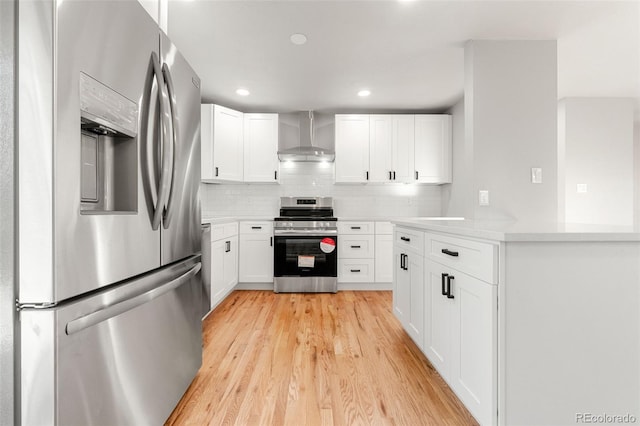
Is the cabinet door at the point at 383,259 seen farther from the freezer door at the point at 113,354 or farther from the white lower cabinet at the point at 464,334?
the freezer door at the point at 113,354

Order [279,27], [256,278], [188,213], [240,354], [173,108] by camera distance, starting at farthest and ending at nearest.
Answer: [256,278] < [279,27] < [240,354] < [188,213] < [173,108]

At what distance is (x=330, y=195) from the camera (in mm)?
4648

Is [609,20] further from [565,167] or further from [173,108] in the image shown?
[173,108]

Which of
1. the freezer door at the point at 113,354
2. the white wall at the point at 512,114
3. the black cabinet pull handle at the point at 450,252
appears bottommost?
the freezer door at the point at 113,354

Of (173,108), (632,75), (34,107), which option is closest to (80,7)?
(34,107)

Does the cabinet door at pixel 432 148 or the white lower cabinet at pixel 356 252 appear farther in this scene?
the cabinet door at pixel 432 148

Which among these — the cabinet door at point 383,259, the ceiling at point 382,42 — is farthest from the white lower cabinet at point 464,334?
the cabinet door at point 383,259

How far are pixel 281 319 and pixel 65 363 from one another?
2205 mm

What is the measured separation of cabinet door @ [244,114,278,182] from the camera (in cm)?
427

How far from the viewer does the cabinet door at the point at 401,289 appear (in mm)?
2402

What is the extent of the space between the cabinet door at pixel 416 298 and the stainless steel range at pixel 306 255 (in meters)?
1.64

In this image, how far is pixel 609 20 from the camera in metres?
2.32

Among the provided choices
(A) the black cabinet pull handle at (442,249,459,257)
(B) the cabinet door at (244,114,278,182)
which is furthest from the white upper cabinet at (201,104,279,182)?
(A) the black cabinet pull handle at (442,249,459,257)

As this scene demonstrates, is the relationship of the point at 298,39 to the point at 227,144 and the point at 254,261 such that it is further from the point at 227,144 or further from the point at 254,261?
the point at 254,261
